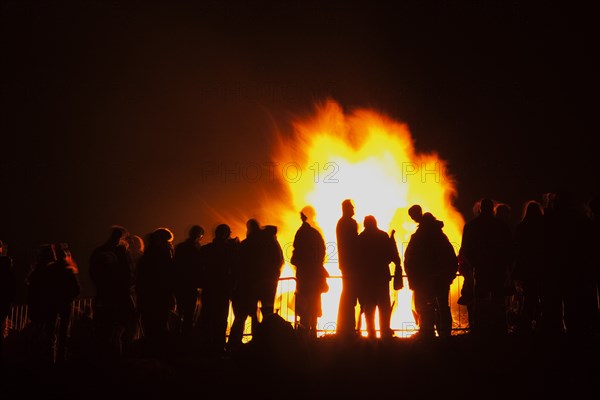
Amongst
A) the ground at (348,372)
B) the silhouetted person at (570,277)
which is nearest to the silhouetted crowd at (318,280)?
the silhouetted person at (570,277)

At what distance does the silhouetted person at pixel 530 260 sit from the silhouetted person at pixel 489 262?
0.19 meters

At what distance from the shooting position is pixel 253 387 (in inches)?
353

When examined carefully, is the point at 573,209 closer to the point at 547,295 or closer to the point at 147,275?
the point at 547,295

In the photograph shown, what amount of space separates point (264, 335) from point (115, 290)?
2.81 m

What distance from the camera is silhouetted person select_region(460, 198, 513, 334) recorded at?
10.2 meters

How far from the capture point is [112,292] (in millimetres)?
10719

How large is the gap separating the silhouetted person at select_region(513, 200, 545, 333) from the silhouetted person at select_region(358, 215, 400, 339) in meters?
2.04

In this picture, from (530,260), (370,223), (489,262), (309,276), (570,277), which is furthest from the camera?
(309,276)

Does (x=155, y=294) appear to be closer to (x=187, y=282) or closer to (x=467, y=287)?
(x=187, y=282)

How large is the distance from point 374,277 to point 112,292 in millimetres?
4377

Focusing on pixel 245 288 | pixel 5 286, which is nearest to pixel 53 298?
pixel 5 286

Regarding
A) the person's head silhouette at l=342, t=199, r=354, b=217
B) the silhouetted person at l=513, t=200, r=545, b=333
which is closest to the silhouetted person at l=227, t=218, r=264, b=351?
the person's head silhouette at l=342, t=199, r=354, b=217

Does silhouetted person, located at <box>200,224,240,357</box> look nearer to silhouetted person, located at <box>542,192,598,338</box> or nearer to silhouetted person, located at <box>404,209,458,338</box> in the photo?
silhouetted person, located at <box>404,209,458,338</box>

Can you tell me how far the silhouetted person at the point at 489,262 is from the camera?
10.2m
